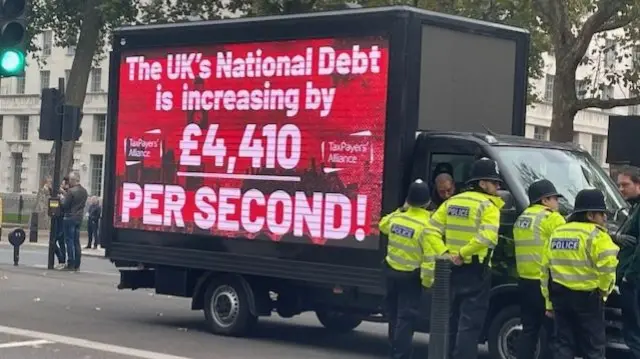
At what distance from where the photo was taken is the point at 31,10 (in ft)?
128

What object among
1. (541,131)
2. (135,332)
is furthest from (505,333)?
(541,131)

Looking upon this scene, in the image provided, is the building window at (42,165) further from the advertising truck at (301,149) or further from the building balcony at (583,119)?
the advertising truck at (301,149)

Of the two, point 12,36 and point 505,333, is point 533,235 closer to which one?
point 505,333

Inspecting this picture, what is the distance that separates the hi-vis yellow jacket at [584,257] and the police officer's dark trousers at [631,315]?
2.04 ft

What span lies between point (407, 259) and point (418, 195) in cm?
58

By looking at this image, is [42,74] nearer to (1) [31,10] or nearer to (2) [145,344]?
(1) [31,10]

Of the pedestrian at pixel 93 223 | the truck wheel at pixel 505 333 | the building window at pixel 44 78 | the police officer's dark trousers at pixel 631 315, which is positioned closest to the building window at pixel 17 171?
the building window at pixel 44 78

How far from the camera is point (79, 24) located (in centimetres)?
3994

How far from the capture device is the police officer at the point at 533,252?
380 inches

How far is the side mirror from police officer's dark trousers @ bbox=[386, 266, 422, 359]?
3.31 feet

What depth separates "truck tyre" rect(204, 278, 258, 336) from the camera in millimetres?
12688

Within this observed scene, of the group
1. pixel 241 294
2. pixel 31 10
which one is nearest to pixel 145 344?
pixel 241 294

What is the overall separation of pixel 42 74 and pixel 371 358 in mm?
61149

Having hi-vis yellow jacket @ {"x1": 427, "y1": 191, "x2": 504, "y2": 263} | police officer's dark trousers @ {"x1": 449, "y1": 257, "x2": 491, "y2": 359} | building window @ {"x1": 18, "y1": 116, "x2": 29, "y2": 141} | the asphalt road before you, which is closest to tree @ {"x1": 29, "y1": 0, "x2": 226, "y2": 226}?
the asphalt road
